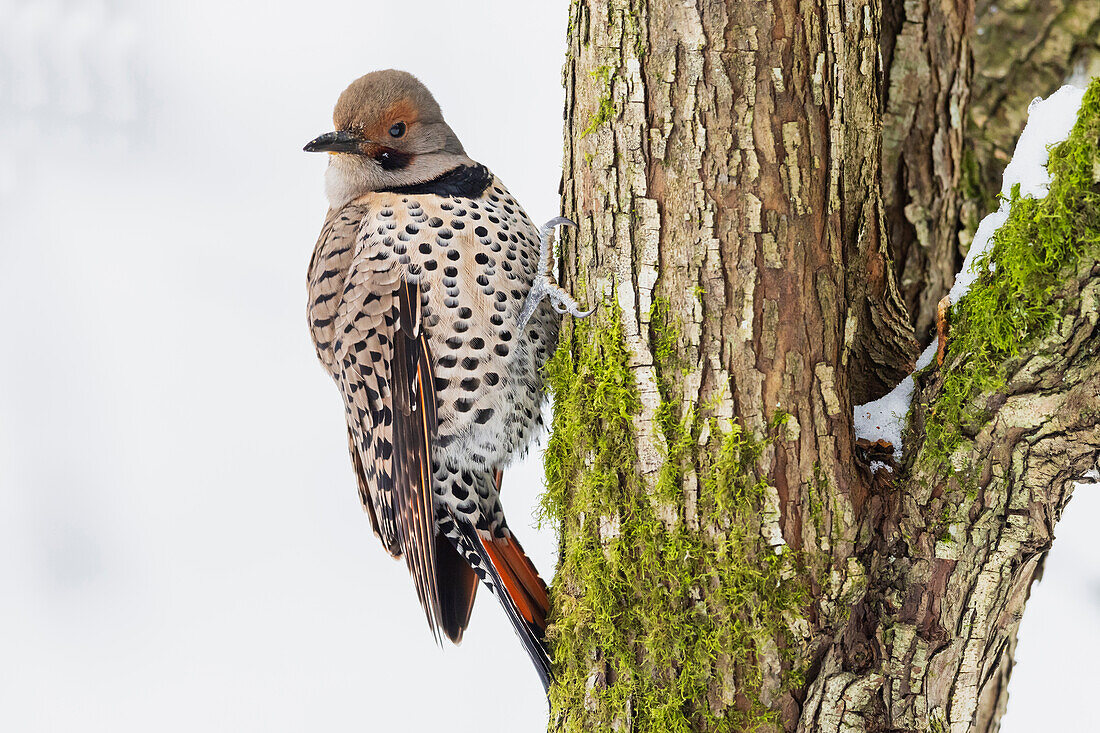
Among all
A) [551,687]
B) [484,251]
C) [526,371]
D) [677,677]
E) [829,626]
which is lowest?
[551,687]

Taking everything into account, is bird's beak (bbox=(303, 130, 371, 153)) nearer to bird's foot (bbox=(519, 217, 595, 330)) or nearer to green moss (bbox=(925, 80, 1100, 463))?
bird's foot (bbox=(519, 217, 595, 330))

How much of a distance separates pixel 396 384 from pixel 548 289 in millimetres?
500

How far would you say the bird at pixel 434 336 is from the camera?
2.13 metres

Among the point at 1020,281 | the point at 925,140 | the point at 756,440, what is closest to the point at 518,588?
the point at 756,440

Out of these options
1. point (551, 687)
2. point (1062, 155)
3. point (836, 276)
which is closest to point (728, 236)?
point (836, 276)

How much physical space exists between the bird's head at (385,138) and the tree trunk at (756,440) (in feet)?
A: 2.57

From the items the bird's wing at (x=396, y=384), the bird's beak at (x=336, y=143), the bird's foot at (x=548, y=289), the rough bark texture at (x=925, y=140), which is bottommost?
the bird's wing at (x=396, y=384)

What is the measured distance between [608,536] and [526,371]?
1.89ft

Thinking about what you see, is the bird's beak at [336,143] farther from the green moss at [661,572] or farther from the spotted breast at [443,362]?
the green moss at [661,572]

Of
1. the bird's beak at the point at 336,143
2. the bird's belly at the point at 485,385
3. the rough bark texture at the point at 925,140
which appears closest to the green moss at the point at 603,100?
the bird's belly at the point at 485,385

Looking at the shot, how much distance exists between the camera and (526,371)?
219 cm

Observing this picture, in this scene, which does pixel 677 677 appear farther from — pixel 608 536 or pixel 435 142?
pixel 435 142

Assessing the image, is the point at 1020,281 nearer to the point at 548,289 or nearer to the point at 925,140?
the point at 548,289

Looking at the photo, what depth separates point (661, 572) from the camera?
1.69 m
